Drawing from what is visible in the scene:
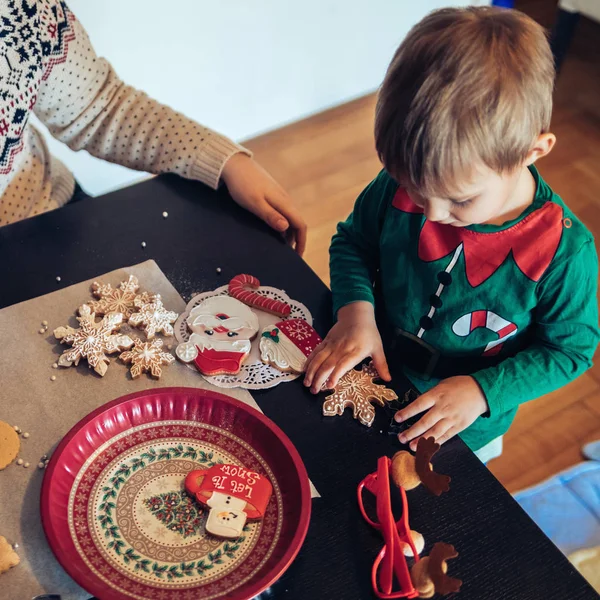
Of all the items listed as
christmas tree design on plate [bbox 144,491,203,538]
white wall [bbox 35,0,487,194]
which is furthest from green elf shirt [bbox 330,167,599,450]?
white wall [bbox 35,0,487,194]

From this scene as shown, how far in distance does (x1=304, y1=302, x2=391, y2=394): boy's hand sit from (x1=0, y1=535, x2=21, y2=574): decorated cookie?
34 centimetres

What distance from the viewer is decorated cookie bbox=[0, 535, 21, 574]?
607mm

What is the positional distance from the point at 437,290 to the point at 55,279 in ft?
1.67

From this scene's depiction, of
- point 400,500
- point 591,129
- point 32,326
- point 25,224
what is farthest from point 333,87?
point 400,500

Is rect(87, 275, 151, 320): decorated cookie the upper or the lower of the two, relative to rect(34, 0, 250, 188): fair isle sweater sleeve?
lower

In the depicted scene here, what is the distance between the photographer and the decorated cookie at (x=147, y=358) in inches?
30.2

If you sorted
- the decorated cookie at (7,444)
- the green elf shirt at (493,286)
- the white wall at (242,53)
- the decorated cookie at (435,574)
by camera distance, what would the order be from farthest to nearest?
1. the white wall at (242,53)
2. the green elf shirt at (493,286)
3. the decorated cookie at (7,444)
4. the decorated cookie at (435,574)

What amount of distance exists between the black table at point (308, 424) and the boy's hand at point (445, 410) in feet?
0.06

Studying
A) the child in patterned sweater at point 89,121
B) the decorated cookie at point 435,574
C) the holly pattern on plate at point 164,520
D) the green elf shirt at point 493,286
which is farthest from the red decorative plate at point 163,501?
the child in patterned sweater at point 89,121

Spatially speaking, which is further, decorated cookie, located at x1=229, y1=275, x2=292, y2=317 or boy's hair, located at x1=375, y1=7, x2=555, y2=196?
decorated cookie, located at x1=229, y1=275, x2=292, y2=317

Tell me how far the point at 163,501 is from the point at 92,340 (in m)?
0.22

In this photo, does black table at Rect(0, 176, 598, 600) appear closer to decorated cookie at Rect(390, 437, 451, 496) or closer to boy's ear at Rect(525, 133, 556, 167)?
decorated cookie at Rect(390, 437, 451, 496)

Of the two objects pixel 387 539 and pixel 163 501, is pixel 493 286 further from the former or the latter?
pixel 163 501

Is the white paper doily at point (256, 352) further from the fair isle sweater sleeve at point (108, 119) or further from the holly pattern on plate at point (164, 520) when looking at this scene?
the fair isle sweater sleeve at point (108, 119)
